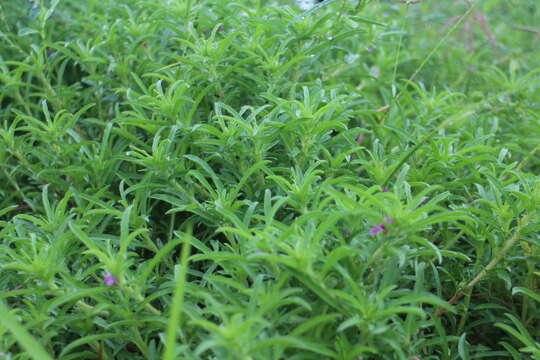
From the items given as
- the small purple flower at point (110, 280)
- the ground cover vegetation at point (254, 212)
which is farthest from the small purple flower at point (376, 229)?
the small purple flower at point (110, 280)

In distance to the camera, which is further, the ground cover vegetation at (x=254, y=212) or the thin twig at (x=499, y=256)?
the thin twig at (x=499, y=256)

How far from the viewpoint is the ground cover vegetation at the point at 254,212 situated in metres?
1.41

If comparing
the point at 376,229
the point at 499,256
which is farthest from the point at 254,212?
the point at 499,256

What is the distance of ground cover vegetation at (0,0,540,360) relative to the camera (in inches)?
55.6

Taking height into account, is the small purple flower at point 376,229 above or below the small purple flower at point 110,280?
above

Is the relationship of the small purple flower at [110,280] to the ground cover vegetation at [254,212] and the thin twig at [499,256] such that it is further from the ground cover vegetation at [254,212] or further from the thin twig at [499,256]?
the thin twig at [499,256]

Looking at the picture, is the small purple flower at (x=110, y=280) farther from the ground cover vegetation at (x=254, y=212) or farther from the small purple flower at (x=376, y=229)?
the small purple flower at (x=376, y=229)

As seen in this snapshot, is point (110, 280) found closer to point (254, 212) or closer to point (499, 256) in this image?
point (254, 212)

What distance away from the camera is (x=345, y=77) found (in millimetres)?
2707

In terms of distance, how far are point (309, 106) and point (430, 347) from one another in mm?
890

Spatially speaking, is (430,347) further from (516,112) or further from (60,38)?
(60,38)

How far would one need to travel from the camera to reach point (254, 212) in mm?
1805

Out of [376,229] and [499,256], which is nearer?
[376,229]

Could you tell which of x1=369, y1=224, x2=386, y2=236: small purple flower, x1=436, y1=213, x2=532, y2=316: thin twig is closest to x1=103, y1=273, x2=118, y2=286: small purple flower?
x1=369, y1=224, x2=386, y2=236: small purple flower
